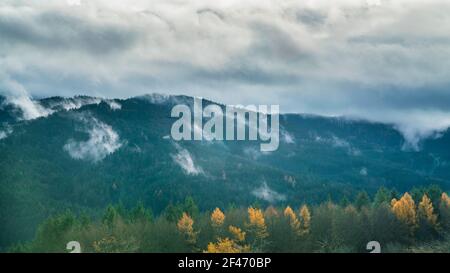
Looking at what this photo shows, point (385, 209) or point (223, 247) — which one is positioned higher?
point (385, 209)

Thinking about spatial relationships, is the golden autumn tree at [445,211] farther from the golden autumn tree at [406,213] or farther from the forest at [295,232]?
the golden autumn tree at [406,213]

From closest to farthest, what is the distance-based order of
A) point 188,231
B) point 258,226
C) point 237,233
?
point 237,233 → point 258,226 → point 188,231

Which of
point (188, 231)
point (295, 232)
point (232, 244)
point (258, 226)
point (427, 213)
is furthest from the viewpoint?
point (188, 231)

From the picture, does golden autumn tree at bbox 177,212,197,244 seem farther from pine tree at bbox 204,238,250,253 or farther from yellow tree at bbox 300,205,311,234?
yellow tree at bbox 300,205,311,234

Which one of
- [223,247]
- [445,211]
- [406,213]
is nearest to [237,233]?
[223,247]

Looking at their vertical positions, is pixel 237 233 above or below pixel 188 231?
below

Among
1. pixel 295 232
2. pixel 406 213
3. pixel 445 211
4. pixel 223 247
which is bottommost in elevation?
pixel 223 247

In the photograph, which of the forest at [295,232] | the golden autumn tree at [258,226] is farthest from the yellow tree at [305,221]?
the golden autumn tree at [258,226]

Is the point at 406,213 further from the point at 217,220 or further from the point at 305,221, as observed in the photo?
the point at 217,220

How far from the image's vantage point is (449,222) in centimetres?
4981
